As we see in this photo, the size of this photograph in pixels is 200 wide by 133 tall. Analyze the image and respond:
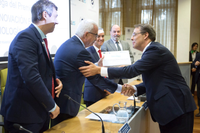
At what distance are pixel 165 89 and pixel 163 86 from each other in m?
0.03

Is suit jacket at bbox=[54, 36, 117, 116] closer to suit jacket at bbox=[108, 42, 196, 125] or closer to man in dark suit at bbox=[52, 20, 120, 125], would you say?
man in dark suit at bbox=[52, 20, 120, 125]

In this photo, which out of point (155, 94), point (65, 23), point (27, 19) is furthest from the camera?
point (65, 23)

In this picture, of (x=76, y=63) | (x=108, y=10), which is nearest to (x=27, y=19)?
(x=76, y=63)

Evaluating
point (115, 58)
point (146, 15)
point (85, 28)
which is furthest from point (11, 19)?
point (146, 15)

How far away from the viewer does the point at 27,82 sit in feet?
4.12

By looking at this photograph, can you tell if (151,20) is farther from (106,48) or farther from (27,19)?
(27,19)

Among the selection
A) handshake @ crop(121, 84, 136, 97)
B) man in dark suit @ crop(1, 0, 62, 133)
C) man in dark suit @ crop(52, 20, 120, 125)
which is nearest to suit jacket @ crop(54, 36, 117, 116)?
man in dark suit @ crop(52, 20, 120, 125)

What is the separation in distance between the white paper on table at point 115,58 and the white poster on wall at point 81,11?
1258 mm

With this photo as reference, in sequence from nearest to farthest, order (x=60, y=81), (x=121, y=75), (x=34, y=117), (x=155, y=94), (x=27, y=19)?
(x=34, y=117), (x=60, y=81), (x=155, y=94), (x=121, y=75), (x=27, y=19)

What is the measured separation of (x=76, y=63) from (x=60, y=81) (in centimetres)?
21

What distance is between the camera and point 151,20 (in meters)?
7.64

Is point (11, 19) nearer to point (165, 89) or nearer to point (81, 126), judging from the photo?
point (81, 126)

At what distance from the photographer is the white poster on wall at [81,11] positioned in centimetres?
397

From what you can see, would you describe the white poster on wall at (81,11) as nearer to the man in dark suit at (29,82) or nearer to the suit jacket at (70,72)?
the suit jacket at (70,72)
